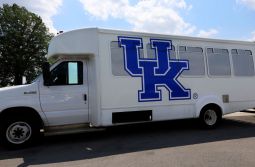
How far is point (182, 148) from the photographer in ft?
27.6

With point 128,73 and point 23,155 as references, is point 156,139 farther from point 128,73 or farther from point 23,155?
point 23,155

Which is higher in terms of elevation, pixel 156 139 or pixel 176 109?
pixel 176 109

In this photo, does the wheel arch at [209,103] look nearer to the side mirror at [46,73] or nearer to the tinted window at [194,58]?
the tinted window at [194,58]

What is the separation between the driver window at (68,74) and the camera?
9.36 m

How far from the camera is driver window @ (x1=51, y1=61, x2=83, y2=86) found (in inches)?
368

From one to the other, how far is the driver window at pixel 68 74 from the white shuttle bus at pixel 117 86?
0.03 meters

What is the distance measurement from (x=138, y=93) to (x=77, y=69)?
187cm

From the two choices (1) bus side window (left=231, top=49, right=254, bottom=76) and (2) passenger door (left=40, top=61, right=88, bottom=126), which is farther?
(1) bus side window (left=231, top=49, right=254, bottom=76)

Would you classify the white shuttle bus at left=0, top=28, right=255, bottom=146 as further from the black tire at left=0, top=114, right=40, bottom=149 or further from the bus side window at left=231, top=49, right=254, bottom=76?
the bus side window at left=231, top=49, right=254, bottom=76

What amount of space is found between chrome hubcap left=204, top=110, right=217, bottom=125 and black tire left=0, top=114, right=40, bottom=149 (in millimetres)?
5324

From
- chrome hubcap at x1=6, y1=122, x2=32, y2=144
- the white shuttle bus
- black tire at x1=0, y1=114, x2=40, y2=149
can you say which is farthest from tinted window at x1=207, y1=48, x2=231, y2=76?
chrome hubcap at x1=6, y1=122, x2=32, y2=144

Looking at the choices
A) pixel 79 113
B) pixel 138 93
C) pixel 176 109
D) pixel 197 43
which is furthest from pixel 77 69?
pixel 197 43

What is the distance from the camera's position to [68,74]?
9.52 meters

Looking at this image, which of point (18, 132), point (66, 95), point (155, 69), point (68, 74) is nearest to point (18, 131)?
point (18, 132)
